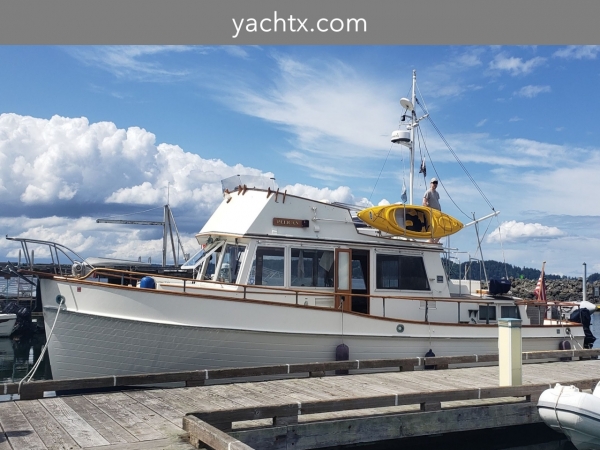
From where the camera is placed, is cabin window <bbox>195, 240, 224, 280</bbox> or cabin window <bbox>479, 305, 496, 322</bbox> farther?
cabin window <bbox>479, 305, 496, 322</bbox>

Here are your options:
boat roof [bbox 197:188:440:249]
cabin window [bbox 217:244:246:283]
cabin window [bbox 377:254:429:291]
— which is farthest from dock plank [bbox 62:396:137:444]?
cabin window [bbox 377:254:429:291]

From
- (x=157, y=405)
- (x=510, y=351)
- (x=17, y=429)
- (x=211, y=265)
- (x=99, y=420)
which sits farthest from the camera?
(x=211, y=265)

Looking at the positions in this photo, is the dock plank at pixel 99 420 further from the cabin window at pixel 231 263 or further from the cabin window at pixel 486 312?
the cabin window at pixel 486 312

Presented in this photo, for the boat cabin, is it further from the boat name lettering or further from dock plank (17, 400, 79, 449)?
dock plank (17, 400, 79, 449)

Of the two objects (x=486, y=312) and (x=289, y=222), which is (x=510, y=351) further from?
(x=289, y=222)

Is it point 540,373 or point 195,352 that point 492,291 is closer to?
point 540,373

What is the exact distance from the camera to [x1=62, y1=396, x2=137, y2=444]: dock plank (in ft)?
20.0

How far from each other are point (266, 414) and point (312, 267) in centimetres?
481

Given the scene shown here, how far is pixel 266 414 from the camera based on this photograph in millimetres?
6543

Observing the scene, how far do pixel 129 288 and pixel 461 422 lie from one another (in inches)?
214

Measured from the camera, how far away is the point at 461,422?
787 centimetres

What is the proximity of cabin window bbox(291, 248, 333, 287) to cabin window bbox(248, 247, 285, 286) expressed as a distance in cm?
24

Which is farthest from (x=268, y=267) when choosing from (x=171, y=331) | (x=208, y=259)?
(x=171, y=331)

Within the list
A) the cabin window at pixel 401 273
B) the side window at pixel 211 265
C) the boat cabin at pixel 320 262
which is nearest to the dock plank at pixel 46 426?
the boat cabin at pixel 320 262
